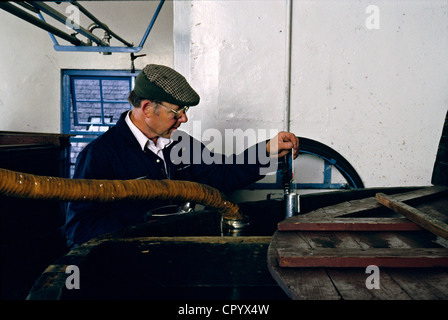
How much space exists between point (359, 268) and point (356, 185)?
1.75 metres

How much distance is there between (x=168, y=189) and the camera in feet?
3.80

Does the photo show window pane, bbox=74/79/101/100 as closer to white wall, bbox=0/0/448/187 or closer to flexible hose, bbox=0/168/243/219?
white wall, bbox=0/0/448/187

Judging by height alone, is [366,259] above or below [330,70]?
below

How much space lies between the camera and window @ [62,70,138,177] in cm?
473

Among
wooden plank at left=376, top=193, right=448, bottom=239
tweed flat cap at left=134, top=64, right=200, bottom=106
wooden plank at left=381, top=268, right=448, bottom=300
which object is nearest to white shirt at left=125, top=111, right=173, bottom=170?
tweed flat cap at left=134, top=64, right=200, bottom=106

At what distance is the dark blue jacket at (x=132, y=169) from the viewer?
1.60 meters

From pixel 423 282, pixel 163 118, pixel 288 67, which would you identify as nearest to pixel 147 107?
pixel 163 118

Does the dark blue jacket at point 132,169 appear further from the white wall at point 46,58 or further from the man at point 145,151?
the white wall at point 46,58

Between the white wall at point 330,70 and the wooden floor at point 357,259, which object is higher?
the white wall at point 330,70

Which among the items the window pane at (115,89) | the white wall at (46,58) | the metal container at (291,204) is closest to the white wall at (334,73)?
the metal container at (291,204)

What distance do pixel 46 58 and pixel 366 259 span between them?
4.87 m

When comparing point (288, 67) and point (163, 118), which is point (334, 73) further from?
point (163, 118)

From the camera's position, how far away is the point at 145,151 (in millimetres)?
1893

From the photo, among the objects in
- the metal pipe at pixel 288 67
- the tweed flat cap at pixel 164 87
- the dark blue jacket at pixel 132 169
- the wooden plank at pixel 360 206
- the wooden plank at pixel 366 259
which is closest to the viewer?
the wooden plank at pixel 366 259
